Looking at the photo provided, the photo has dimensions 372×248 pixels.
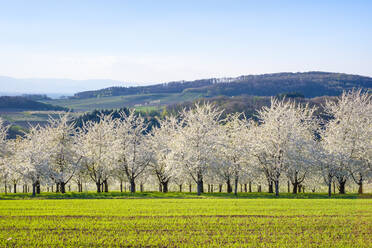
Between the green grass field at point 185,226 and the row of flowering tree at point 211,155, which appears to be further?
the row of flowering tree at point 211,155

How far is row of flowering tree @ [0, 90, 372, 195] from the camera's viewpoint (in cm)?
5312

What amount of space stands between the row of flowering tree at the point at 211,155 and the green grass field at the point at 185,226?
64.0 ft

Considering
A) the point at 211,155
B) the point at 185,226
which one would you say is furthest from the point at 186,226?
the point at 211,155

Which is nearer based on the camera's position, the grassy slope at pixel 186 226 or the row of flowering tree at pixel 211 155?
the grassy slope at pixel 186 226

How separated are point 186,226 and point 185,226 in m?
0.08

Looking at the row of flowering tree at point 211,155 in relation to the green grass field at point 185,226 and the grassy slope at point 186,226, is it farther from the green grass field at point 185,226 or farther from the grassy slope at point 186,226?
the grassy slope at point 186,226

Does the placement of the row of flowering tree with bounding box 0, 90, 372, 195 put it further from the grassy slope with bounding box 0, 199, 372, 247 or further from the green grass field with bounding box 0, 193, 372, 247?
the grassy slope with bounding box 0, 199, 372, 247

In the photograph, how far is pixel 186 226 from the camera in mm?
25156

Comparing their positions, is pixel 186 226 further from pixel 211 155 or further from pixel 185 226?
pixel 211 155

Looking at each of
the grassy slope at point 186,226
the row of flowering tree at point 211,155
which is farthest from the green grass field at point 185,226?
the row of flowering tree at point 211,155

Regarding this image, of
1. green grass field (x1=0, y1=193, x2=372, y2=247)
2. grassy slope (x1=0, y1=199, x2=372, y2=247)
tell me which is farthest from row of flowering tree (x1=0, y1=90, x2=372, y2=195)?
grassy slope (x1=0, y1=199, x2=372, y2=247)

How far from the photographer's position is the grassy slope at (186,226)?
21.2 metres

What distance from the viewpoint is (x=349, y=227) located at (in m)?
25.2

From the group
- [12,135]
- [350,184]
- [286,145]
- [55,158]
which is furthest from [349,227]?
[12,135]
